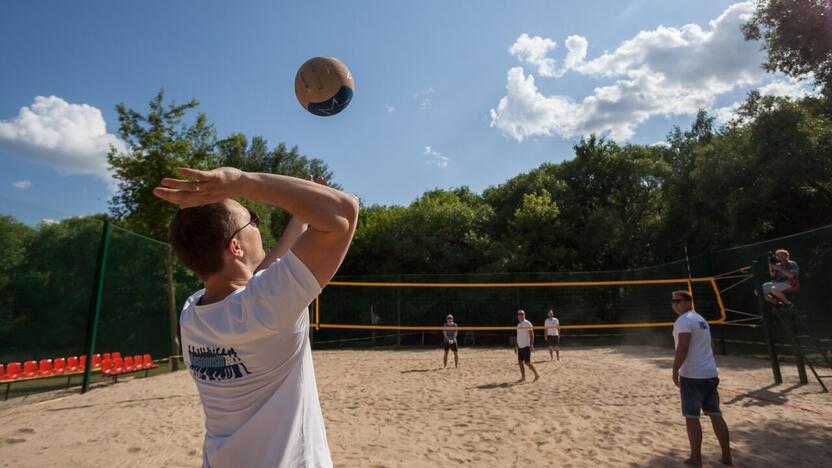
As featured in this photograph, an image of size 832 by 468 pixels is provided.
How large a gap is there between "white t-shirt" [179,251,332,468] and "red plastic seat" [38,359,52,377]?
29.8 feet

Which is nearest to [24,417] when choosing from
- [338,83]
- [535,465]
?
[535,465]

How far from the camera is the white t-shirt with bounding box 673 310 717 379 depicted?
14.7 feet

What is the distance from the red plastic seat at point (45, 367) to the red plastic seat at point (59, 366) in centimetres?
6

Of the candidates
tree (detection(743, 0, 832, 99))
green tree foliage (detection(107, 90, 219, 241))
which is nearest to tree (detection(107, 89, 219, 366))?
green tree foliage (detection(107, 90, 219, 241))

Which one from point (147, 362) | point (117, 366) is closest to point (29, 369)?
point (117, 366)

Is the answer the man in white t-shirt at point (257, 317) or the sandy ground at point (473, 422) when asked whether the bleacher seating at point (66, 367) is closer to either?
the sandy ground at point (473, 422)

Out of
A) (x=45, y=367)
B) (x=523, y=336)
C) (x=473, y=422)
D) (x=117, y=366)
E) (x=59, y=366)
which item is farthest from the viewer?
(x=523, y=336)

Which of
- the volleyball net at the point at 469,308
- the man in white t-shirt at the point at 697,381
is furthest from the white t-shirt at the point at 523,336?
the volleyball net at the point at 469,308

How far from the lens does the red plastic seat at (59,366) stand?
27.3ft

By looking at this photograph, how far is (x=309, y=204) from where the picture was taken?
107 centimetres

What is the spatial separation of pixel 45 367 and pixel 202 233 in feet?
31.2

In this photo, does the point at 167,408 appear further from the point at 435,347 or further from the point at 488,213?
the point at 488,213

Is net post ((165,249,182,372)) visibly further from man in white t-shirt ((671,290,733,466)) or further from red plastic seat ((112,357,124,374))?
man in white t-shirt ((671,290,733,466))

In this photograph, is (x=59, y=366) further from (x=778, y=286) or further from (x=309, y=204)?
(x=778, y=286)
